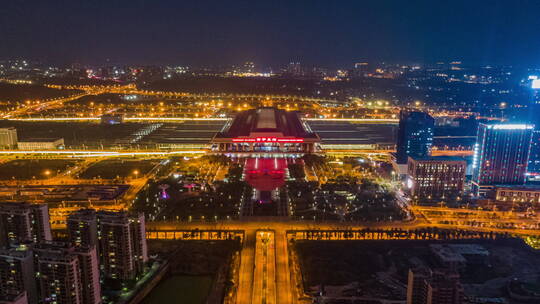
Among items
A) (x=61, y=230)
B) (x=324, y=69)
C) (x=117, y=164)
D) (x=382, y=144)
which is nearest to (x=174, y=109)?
(x=117, y=164)

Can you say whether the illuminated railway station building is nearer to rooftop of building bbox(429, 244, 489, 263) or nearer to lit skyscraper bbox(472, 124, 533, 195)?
lit skyscraper bbox(472, 124, 533, 195)

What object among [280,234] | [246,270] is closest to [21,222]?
[246,270]

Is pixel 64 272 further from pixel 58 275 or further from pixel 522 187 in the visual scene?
pixel 522 187

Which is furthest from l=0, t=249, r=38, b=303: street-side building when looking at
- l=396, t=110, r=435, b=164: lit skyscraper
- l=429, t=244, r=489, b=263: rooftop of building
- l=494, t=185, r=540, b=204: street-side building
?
l=396, t=110, r=435, b=164: lit skyscraper

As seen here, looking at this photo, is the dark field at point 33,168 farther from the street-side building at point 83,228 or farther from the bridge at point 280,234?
the street-side building at point 83,228

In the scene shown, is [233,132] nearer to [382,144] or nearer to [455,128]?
[382,144]

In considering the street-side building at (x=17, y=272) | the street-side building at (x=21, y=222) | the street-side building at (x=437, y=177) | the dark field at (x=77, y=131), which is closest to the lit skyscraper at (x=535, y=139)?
the street-side building at (x=437, y=177)
